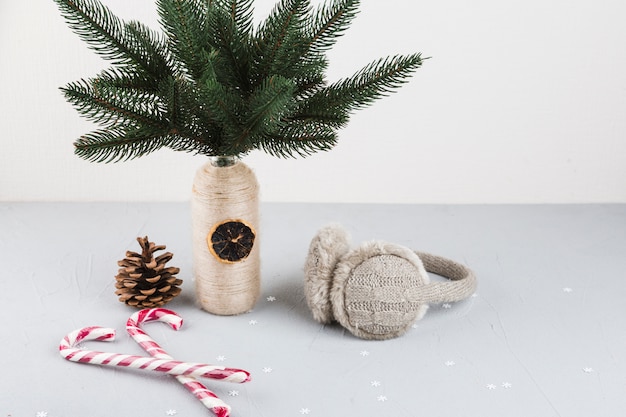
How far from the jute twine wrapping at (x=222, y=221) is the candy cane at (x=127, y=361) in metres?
0.19

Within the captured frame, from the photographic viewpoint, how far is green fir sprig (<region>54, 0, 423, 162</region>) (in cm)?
135

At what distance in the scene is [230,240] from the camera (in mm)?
1480

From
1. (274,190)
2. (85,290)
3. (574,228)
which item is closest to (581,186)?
(574,228)

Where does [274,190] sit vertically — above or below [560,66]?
below

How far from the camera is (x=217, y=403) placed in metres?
1.24

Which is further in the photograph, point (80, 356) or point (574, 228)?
point (574, 228)

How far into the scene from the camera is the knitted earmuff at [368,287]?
1.43 metres

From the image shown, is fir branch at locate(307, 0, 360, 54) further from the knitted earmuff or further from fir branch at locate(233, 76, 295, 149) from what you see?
the knitted earmuff

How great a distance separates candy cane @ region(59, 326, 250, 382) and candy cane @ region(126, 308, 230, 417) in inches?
0.7

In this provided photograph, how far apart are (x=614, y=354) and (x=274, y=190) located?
992 mm

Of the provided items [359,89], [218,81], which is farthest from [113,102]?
[359,89]

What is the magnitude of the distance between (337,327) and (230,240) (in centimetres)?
25

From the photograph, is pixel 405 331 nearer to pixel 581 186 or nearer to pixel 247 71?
pixel 247 71

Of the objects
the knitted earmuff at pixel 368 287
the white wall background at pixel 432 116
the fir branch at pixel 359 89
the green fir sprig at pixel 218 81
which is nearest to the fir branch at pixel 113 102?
the green fir sprig at pixel 218 81
